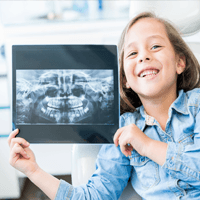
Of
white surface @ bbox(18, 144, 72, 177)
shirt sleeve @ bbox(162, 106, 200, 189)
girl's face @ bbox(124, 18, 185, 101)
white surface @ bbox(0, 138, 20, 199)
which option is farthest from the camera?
white surface @ bbox(18, 144, 72, 177)

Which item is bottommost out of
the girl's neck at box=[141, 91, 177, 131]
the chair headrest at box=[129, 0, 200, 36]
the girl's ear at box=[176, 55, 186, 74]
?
the girl's neck at box=[141, 91, 177, 131]

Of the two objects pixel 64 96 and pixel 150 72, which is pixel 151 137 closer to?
pixel 150 72

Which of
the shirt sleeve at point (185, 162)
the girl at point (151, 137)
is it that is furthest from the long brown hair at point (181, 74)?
the shirt sleeve at point (185, 162)

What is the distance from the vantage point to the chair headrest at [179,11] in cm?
88

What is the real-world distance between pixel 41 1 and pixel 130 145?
1.13m

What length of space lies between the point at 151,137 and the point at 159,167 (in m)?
0.10

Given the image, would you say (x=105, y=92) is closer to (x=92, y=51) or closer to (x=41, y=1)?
(x=92, y=51)

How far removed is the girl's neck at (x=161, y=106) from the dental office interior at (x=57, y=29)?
0.78ft

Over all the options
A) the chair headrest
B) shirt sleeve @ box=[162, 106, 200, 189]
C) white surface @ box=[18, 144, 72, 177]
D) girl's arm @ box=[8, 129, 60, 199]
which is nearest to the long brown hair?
the chair headrest

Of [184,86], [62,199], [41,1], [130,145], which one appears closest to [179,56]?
[184,86]

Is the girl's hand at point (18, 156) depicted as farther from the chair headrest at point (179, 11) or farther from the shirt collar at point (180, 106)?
the chair headrest at point (179, 11)

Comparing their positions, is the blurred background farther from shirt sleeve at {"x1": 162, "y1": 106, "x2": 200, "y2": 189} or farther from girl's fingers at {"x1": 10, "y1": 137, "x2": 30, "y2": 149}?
shirt sleeve at {"x1": 162, "y1": 106, "x2": 200, "y2": 189}

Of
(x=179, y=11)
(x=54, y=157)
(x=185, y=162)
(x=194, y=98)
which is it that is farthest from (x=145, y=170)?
(x=54, y=157)

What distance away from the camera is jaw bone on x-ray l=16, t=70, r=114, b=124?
64 centimetres
